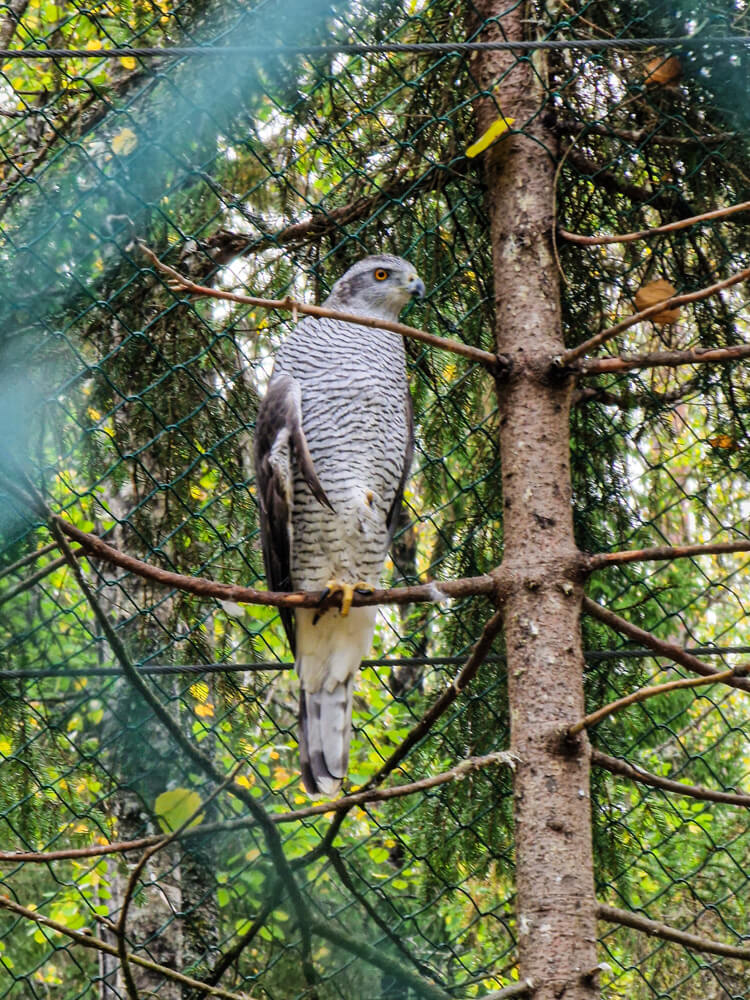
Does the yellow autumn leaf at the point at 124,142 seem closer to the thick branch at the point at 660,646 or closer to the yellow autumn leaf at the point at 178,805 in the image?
the thick branch at the point at 660,646

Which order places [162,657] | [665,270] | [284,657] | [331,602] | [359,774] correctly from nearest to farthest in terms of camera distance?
[331,602]
[162,657]
[665,270]
[284,657]
[359,774]

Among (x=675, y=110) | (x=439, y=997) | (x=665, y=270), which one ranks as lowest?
(x=439, y=997)

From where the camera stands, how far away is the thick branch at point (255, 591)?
197 cm

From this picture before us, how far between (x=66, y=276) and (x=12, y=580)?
1465 millimetres

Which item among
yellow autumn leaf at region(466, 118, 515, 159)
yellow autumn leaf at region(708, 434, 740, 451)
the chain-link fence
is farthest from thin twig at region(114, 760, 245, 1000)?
yellow autumn leaf at region(708, 434, 740, 451)

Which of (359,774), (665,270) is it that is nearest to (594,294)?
(665,270)

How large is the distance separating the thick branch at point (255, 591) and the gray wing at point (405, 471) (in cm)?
107

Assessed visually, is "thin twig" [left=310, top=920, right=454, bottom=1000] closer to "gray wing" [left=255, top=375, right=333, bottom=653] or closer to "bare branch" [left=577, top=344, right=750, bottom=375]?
"bare branch" [left=577, top=344, right=750, bottom=375]

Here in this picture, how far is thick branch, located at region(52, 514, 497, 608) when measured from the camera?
6.45 feet

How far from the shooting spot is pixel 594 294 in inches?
135

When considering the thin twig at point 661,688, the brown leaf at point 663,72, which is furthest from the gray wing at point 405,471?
the thin twig at point 661,688

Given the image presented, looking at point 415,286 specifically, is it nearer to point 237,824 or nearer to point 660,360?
point 660,360

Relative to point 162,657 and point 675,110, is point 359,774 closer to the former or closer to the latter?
point 162,657

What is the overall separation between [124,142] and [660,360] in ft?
4.88
